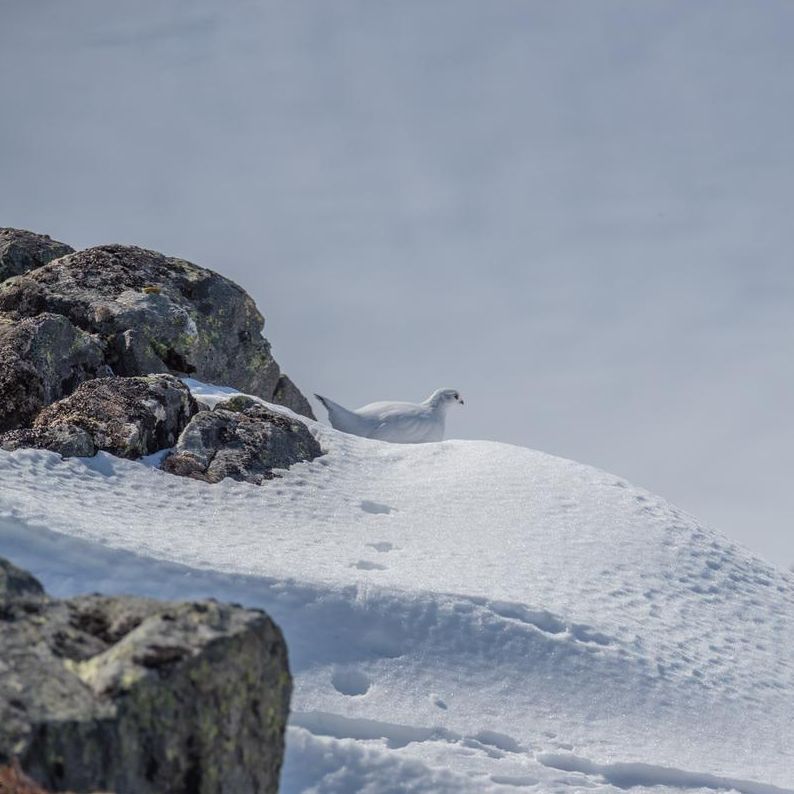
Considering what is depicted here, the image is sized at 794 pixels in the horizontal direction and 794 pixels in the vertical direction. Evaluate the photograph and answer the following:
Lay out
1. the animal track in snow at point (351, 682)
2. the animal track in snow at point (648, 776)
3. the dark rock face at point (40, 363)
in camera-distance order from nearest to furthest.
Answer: the animal track in snow at point (648, 776) < the animal track in snow at point (351, 682) < the dark rock face at point (40, 363)

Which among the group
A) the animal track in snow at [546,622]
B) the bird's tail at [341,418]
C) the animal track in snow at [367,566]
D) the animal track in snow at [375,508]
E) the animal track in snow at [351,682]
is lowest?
the animal track in snow at [351,682]

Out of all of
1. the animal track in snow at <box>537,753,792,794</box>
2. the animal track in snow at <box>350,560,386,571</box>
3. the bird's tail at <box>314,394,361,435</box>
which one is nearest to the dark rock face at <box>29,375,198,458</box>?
the animal track in snow at <box>350,560,386,571</box>

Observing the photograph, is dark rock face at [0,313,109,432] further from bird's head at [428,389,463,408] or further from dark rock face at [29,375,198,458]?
bird's head at [428,389,463,408]

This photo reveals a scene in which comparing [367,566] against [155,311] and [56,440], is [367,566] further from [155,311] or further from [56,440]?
[155,311]

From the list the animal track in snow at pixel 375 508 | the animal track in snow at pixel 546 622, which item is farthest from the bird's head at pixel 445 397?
the animal track in snow at pixel 546 622

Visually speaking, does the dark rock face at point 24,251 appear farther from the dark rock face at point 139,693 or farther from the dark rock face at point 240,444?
the dark rock face at point 139,693

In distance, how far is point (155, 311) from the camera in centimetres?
1428

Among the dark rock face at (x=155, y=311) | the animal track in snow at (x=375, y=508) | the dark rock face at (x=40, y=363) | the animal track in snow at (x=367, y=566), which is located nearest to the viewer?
the animal track in snow at (x=367, y=566)

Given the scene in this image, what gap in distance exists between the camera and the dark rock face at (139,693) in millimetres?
3342

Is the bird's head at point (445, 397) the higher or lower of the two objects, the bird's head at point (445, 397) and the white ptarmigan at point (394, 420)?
the higher

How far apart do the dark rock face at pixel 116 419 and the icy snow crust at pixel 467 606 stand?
0.28 m

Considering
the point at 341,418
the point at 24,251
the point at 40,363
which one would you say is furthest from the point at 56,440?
the point at 24,251

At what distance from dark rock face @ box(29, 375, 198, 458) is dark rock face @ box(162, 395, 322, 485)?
0.25m

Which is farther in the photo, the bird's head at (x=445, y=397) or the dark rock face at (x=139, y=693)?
the bird's head at (x=445, y=397)
